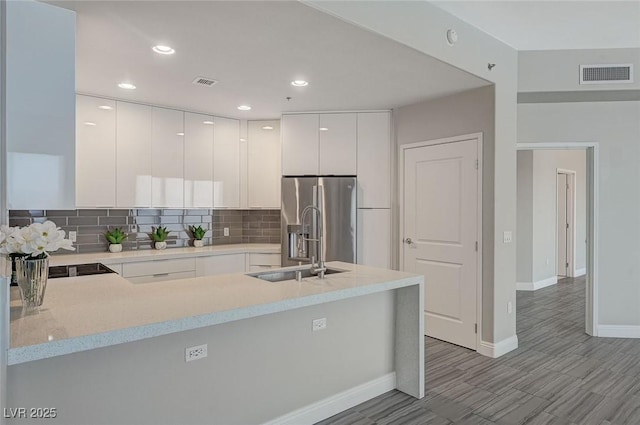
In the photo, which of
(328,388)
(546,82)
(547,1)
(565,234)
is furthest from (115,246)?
(565,234)

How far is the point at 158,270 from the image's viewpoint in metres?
3.97

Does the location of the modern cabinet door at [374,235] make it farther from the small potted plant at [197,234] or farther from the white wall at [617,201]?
the white wall at [617,201]

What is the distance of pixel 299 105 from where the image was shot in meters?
4.37

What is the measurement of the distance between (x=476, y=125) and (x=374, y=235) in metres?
1.59

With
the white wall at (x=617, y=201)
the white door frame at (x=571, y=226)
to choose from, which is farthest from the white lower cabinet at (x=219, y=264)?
the white door frame at (x=571, y=226)

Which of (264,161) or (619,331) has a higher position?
(264,161)

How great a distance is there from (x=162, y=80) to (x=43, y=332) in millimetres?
2499

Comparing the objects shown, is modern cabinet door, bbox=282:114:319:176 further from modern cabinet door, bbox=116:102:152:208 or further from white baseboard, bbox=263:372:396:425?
white baseboard, bbox=263:372:396:425

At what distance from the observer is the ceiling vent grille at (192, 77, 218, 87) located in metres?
3.42

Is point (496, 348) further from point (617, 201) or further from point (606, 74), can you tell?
point (606, 74)

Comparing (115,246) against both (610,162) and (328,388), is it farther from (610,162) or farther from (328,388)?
(610,162)

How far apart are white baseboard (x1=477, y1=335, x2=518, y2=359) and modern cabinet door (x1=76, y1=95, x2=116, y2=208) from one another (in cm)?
385

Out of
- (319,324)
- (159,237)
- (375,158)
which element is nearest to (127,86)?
(159,237)

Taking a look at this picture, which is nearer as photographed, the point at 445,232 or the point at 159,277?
the point at 159,277
